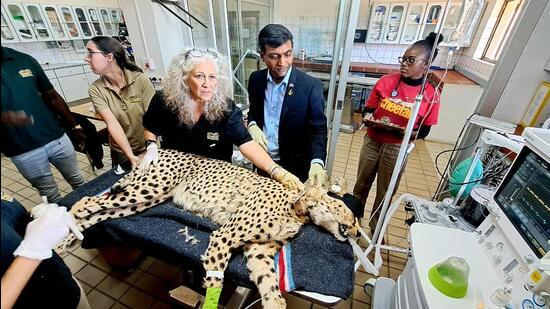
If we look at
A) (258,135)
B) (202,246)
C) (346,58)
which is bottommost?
(202,246)

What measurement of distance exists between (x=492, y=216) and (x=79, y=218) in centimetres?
199

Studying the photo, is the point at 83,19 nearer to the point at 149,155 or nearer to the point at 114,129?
the point at 114,129

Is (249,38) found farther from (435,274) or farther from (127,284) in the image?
(435,274)

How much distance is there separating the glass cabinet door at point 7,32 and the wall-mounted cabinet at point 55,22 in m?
0.35

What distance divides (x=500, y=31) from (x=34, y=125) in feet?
17.4

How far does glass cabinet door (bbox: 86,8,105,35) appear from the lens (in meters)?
1.34

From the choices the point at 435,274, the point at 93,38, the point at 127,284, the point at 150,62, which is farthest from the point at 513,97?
the point at 150,62

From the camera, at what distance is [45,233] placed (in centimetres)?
61

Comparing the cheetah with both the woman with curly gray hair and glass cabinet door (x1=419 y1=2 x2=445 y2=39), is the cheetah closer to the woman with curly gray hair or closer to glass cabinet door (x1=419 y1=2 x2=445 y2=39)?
the woman with curly gray hair

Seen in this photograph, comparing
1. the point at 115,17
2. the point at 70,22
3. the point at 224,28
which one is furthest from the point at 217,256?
the point at 115,17

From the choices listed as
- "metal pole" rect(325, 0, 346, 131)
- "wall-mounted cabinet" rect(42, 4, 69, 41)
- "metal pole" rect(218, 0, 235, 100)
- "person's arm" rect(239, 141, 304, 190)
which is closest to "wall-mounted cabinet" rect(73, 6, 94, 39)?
"wall-mounted cabinet" rect(42, 4, 69, 41)

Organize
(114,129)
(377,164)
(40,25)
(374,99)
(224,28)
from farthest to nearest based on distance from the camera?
1. (224,28)
2. (377,164)
3. (374,99)
4. (114,129)
5. (40,25)

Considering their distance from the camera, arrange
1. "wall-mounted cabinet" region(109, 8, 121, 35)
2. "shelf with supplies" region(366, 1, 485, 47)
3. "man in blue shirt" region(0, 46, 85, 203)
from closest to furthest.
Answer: "man in blue shirt" region(0, 46, 85, 203) < "wall-mounted cabinet" region(109, 8, 121, 35) < "shelf with supplies" region(366, 1, 485, 47)

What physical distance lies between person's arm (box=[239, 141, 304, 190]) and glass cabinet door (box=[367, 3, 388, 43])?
14.1ft
